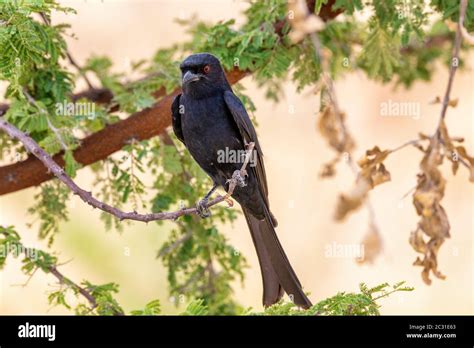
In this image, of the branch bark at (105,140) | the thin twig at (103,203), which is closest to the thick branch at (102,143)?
the branch bark at (105,140)

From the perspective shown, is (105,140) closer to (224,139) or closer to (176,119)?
(176,119)

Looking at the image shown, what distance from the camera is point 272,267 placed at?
14.1 feet

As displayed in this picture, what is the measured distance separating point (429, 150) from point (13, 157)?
231cm

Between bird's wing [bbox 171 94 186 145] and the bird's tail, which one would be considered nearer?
the bird's tail

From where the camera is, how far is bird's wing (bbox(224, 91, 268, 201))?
4.23m

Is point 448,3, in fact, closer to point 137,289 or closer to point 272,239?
point 272,239

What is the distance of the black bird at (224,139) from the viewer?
4.26m

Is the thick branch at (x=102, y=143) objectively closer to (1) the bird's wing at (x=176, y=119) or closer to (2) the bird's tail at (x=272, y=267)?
(1) the bird's wing at (x=176, y=119)

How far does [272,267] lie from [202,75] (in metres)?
1.04

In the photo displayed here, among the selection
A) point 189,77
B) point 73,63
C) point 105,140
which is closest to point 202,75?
point 189,77

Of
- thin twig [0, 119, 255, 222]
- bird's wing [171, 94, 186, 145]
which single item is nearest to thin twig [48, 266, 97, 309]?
thin twig [0, 119, 255, 222]

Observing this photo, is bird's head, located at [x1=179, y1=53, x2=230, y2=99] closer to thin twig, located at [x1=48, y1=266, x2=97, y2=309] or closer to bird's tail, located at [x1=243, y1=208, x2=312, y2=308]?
bird's tail, located at [x1=243, y1=208, x2=312, y2=308]

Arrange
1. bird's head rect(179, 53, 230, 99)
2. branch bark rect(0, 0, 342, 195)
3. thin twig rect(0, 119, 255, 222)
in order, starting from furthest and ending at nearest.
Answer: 1. branch bark rect(0, 0, 342, 195)
2. bird's head rect(179, 53, 230, 99)
3. thin twig rect(0, 119, 255, 222)
